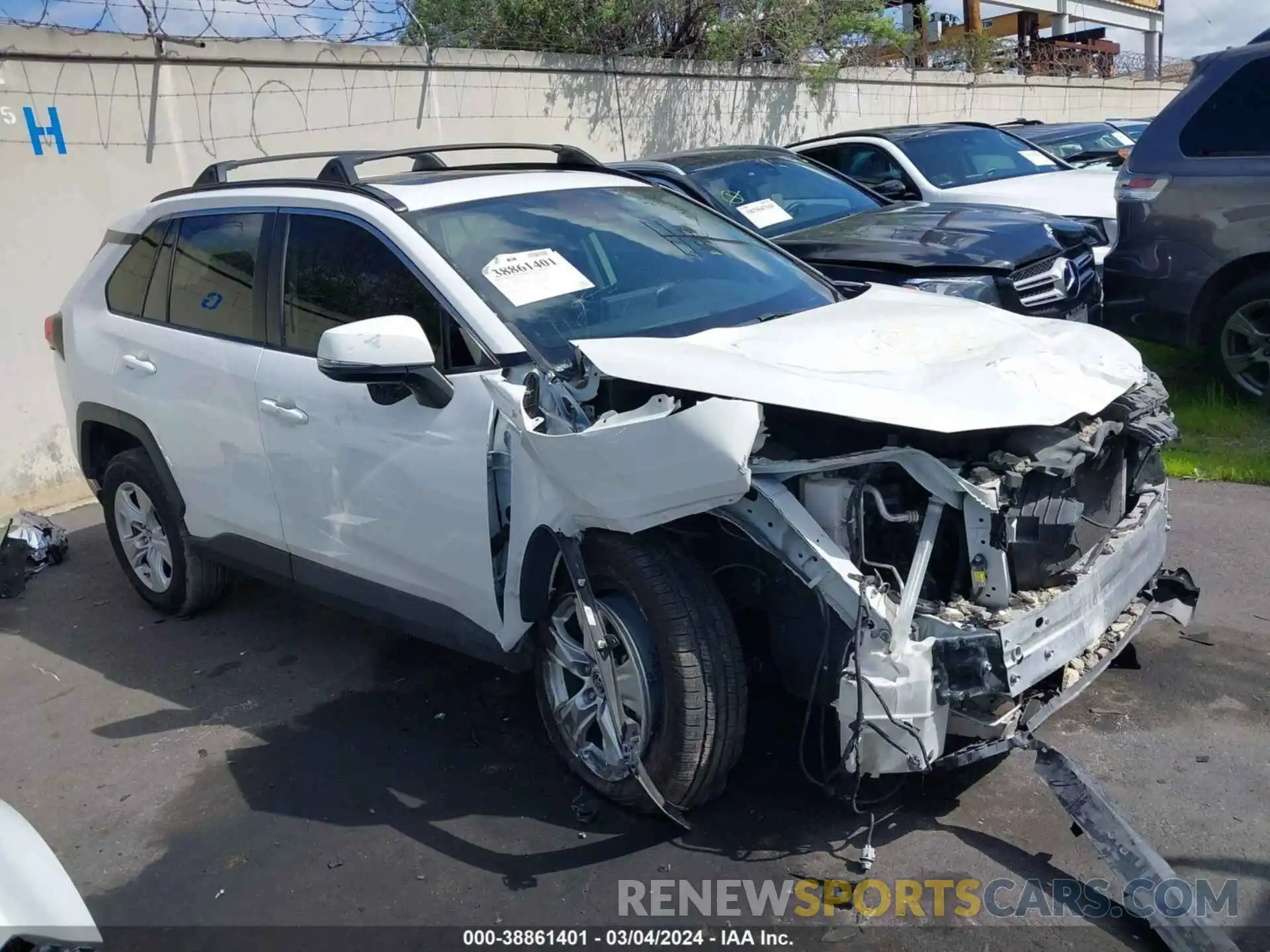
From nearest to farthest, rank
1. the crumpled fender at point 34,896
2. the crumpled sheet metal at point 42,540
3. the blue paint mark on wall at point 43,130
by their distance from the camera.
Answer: the crumpled fender at point 34,896
the crumpled sheet metal at point 42,540
the blue paint mark on wall at point 43,130

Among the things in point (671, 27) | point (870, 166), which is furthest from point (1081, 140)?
point (671, 27)

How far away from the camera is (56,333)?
541 cm

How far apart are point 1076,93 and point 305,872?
22.8 m

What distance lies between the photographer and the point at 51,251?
722cm

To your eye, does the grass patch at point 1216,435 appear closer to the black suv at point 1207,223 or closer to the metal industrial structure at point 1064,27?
A: the black suv at point 1207,223

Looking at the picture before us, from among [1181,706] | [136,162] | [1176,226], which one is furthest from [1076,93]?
[1181,706]

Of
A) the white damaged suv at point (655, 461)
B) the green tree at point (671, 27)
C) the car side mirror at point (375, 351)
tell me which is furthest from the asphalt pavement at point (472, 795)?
the green tree at point (671, 27)

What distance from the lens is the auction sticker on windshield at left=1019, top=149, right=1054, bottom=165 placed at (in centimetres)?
952

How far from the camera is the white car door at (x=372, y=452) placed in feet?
11.4

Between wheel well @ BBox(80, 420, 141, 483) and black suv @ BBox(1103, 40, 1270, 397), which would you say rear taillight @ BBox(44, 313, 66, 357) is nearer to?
wheel well @ BBox(80, 420, 141, 483)

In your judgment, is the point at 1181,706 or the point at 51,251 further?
the point at 51,251

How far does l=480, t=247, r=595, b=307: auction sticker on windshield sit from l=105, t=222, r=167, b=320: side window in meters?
2.09

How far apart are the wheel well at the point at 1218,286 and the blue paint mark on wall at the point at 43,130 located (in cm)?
704

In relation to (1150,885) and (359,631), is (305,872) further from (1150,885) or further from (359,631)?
(1150,885)
